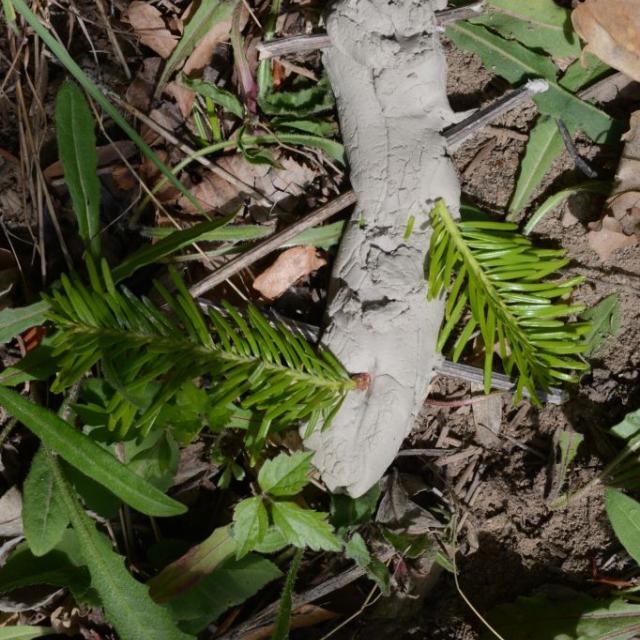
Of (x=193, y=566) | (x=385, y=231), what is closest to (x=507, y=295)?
(x=385, y=231)

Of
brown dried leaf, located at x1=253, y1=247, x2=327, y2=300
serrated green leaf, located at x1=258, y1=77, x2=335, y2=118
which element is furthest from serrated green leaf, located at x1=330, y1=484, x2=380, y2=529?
serrated green leaf, located at x1=258, y1=77, x2=335, y2=118

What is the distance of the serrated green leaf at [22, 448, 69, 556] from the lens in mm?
2029

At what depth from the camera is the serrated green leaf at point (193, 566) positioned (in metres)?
2.13

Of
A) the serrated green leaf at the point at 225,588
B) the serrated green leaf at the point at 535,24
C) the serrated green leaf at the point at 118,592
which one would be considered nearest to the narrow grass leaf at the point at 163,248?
the serrated green leaf at the point at 118,592

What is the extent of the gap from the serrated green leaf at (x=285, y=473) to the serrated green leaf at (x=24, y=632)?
2.65 feet

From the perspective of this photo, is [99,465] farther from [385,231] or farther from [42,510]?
[385,231]

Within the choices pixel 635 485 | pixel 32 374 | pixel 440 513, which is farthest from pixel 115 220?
pixel 635 485

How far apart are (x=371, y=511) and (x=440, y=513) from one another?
0.78 ft

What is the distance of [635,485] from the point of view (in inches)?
84.4

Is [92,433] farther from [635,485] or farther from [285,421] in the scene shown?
[635,485]

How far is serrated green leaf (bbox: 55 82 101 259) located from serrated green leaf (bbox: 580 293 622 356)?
4.88 ft

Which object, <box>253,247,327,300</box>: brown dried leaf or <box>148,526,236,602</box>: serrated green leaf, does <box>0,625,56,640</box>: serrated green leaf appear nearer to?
<box>148,526,236,602</box>: serrated green leaf

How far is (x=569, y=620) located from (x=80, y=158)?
195 cm

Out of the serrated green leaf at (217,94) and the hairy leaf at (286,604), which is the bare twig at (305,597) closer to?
the hairy leaf at (286,604)
